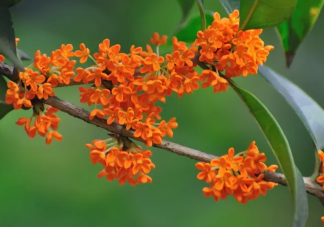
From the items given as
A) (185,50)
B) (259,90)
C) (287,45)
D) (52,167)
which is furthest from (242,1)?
(259,90)

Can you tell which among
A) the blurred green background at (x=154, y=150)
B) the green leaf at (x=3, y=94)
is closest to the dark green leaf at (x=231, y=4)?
the green leaf at (x=3, y=94)

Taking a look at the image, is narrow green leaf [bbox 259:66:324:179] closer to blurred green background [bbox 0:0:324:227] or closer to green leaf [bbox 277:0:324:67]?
green leaf [bbox 277:0:324:67]

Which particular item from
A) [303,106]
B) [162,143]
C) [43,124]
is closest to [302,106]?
[303,106]

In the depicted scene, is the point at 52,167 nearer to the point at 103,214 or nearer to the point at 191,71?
the point at 103,214

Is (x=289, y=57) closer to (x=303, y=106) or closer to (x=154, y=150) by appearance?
(x=303, y=106)

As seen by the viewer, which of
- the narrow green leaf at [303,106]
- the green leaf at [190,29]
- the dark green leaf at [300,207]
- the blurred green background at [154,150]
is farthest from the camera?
the blurred green background at [154,150]

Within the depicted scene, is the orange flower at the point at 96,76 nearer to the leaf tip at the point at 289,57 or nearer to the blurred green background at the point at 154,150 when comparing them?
the leaf tip at the point at 289,57
